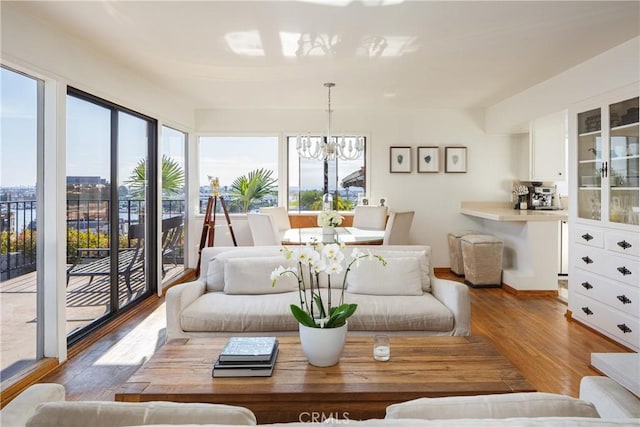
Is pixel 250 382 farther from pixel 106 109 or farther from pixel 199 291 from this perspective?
pixel 106 109

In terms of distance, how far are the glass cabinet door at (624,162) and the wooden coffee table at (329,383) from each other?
7.23 ft

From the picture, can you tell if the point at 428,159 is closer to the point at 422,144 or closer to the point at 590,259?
the point at 422,144

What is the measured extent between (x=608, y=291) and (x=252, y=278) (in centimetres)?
294

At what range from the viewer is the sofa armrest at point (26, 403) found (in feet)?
3.31

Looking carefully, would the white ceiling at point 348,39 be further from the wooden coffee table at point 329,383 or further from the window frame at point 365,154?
the wooden coffee table at point 329,383

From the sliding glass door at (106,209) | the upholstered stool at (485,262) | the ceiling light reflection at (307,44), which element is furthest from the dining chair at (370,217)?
the sliding glass door at (106,209)

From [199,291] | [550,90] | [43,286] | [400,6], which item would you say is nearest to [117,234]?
[43,286]

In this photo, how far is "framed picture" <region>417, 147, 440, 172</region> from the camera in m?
5.98

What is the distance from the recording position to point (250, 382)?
1.64 meters

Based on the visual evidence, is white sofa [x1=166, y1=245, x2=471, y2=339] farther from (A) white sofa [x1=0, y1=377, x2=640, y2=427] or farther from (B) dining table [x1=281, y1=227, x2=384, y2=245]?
(A) white sofa [x1=0, y1=377, x2=640, y2=427]

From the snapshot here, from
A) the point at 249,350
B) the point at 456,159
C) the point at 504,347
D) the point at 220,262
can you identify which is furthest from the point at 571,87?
the point at 249,350

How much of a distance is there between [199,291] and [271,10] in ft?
6.59

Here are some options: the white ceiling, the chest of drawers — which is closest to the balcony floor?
the white ceiling

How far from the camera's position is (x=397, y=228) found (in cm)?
435
